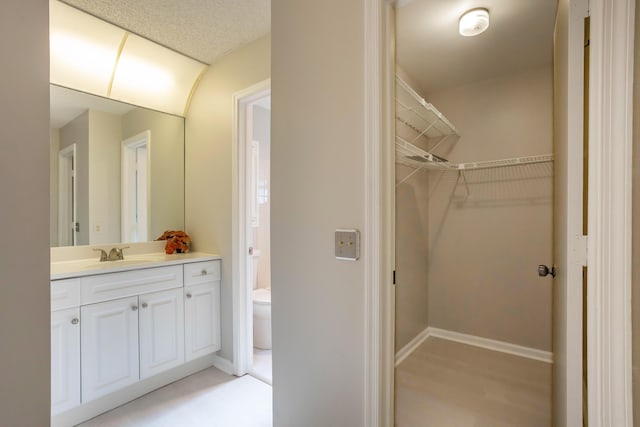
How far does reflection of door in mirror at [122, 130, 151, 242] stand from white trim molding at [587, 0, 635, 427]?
2806 millimetres

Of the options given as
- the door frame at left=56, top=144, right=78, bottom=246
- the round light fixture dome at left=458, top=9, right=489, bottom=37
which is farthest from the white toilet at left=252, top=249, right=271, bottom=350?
the round light fixture dome at left=458, top=9, right=489, bottom=37

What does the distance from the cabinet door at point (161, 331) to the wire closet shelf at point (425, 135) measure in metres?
1.94

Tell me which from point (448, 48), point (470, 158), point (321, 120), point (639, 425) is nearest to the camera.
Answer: point (639, 425)

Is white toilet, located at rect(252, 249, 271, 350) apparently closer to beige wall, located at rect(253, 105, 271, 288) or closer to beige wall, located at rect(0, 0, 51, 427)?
beige wall, located at rect(253, 105, 271, 288)

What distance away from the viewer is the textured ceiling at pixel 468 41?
1.86 m

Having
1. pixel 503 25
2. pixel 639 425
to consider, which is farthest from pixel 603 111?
pixel 503 25

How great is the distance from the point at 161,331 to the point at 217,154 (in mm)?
1410

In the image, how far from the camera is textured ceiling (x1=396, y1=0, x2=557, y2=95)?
73.2 inches

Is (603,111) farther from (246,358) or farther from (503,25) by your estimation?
(246,358)

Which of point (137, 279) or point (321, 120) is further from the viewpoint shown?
point (137, 279)

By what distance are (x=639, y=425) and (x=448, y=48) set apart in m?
2.40

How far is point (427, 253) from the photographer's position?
10.2 ft

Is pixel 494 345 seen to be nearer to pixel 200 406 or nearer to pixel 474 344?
pixel 474 344

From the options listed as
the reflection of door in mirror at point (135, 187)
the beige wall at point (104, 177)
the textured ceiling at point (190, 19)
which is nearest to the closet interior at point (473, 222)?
the textured ceiling at point (190, 19)
